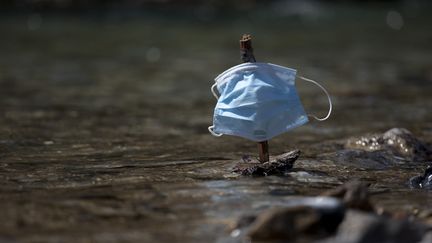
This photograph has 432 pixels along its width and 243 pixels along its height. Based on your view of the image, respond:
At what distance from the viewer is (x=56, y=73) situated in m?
13.6

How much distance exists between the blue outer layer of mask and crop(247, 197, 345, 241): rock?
4.06ft

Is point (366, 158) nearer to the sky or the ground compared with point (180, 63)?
nearer to the ground

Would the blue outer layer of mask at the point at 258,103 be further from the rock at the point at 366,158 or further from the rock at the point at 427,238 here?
the rock at the point at 427,238

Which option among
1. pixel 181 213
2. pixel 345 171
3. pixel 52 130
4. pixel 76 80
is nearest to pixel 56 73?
pixel 76 80

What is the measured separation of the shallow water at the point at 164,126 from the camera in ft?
14.7

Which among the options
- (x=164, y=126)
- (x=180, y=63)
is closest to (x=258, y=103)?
A: (x=164, y=126)

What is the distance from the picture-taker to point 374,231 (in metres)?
3.79

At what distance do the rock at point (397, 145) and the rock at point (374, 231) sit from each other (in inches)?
109

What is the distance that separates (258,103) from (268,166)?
0.56 m

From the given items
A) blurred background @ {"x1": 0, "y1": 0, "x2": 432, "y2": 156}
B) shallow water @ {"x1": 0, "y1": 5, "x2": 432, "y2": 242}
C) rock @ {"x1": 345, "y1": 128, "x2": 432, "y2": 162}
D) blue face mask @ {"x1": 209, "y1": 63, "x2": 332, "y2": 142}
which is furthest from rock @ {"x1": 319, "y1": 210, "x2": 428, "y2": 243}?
blurred background @ {"x1": 0, "y1": 0, "x2": 432, "y2": 156}

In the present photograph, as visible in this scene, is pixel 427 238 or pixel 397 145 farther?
pixel 397 145

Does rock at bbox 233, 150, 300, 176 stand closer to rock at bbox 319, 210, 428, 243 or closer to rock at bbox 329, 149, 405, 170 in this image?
rock at bbox 329, 149, 405, 170

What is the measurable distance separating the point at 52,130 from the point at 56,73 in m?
5.82

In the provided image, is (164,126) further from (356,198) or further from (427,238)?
(427,238)
